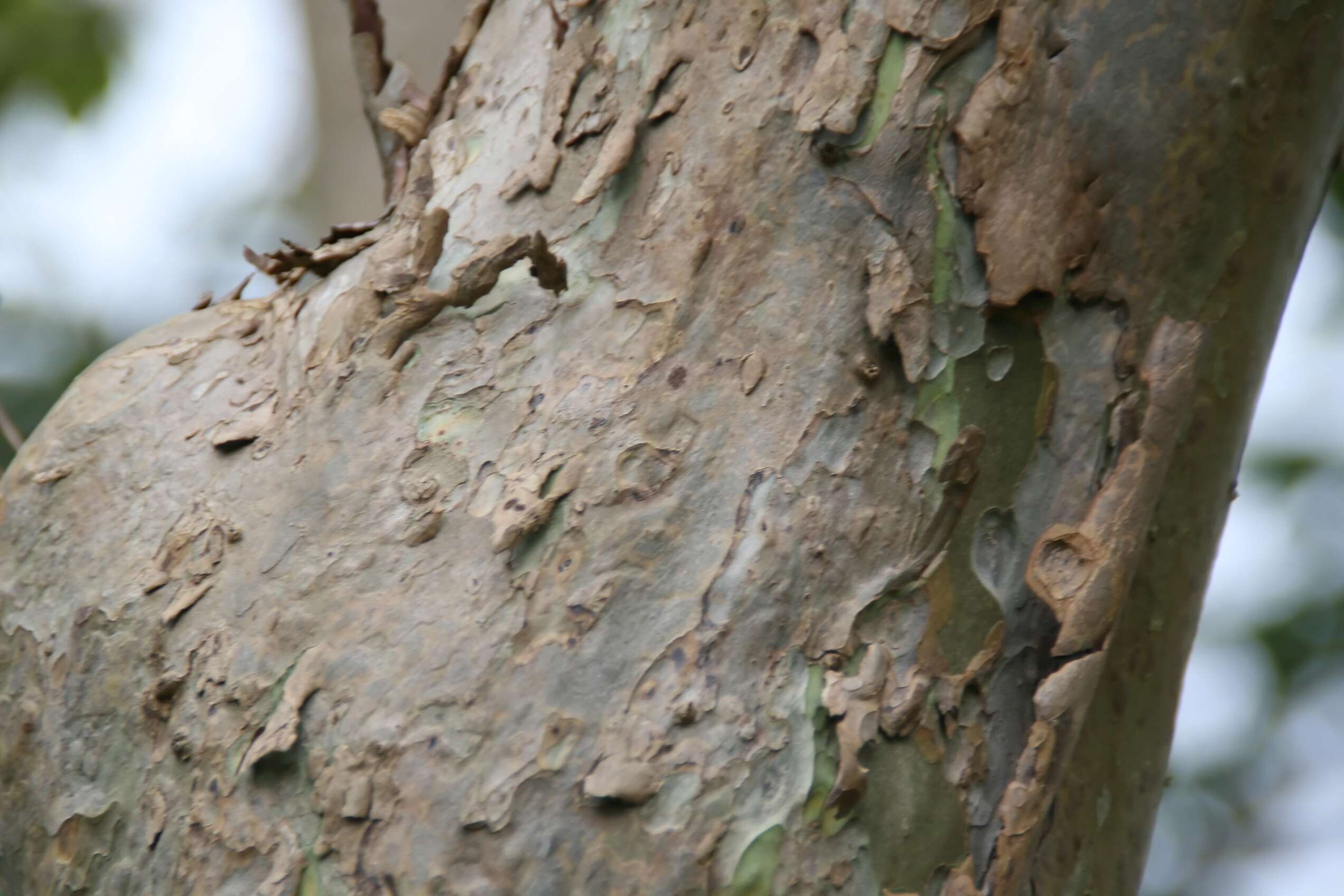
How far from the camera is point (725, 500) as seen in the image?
757 millimetres

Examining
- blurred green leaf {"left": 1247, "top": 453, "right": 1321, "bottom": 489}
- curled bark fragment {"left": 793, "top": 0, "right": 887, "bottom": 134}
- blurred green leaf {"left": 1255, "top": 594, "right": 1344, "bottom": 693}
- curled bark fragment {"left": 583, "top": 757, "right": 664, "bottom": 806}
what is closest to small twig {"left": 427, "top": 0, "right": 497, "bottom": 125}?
curled bark fragment {"left": 793, "top": 0, "right": 887, "bottom": 134}

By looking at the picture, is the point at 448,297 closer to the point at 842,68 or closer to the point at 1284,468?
the point at 842,68

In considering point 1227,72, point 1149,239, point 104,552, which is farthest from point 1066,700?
point 104,552

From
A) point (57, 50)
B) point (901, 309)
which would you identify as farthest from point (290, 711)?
point (57, 50)

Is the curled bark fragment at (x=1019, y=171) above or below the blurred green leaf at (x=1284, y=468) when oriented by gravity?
below

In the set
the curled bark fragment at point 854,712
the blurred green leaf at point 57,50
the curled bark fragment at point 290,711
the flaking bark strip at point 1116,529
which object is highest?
the blurred green leaf at point 57,50

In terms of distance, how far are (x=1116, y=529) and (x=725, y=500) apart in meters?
0.24

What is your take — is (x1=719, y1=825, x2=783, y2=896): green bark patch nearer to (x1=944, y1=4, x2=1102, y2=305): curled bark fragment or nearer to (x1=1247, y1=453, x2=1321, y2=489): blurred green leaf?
(x1=944, y1=4, x2=1102, y2=305): curled bark fragment

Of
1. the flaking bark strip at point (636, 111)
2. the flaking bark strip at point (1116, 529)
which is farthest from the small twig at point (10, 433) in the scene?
the flaking bark strip at point (1116, 529)

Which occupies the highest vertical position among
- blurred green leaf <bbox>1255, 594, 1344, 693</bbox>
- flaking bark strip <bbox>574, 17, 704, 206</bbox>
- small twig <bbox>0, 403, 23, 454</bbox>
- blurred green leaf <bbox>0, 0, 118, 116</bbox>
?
blurred green leaf <bbox>0, 0, 118, 116</bbox>

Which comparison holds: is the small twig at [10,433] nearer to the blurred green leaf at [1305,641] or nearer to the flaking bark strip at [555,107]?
the flaking bark strip at [555,107]

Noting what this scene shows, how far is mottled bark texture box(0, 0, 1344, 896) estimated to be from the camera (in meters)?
0.72

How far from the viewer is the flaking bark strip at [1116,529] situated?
749 millimetres

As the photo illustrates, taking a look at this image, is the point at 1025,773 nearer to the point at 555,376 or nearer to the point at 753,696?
the point at 753,696
